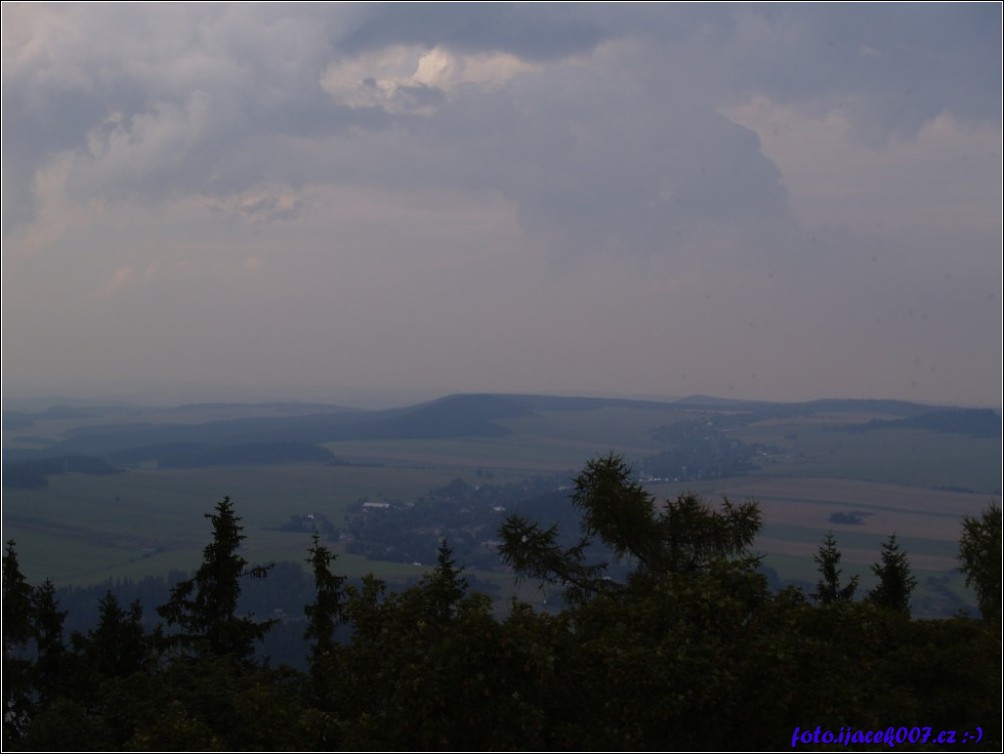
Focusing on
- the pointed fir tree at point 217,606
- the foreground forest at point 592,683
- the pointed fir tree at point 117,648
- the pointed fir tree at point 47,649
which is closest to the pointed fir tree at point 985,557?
the foreground forest at point 592,683

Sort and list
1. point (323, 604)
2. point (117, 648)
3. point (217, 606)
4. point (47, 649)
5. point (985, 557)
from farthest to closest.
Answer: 1. point (323, 604)
2. point (217, 606)
3. point (117, 648)
4. point (985, 557)
5. point (47, 649)

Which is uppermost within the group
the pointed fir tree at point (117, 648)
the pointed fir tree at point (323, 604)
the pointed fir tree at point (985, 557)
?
the pointed fir tree at point (985, 557)

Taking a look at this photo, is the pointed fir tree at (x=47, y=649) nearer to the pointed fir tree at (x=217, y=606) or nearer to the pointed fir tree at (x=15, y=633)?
the pointed fir tree at (x=15, y=633)

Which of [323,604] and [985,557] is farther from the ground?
[985,557]

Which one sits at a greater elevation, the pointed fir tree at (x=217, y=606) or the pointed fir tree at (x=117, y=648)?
the pointed fir tree at (x=217, y=606)

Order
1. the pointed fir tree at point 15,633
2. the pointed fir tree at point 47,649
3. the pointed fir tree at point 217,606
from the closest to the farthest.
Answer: the pointed fir tree at point 15,633, the pointed fir tree at point 47,649, the pointed fir tree at point 217,606

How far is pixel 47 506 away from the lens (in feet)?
570

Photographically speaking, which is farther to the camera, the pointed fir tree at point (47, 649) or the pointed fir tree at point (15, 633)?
the pointed fir tree at point (47, 649)

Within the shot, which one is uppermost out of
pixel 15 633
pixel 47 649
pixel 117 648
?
pixel 15 633

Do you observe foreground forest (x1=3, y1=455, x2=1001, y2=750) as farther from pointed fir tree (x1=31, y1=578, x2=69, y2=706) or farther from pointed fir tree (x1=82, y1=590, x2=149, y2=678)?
pointed fir tree (x1=82, y1=590, x2=149, y2=678)

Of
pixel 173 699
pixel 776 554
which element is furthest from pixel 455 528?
pixel 173 699

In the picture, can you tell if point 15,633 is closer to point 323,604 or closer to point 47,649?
point 47,649

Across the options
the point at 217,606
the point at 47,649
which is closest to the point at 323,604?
the point at 217,606

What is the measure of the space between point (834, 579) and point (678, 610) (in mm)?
19184
